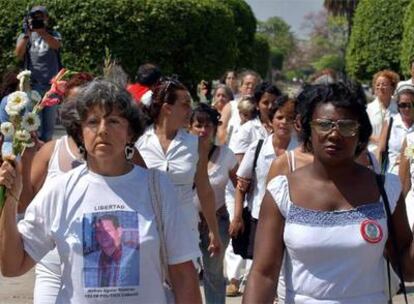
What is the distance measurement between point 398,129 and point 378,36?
15.1m

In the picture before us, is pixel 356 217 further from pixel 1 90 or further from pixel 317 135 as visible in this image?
pixel 1 90

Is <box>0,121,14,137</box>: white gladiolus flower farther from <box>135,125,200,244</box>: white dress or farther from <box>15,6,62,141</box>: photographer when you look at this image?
<box>15,6,62,141</box>: photographer

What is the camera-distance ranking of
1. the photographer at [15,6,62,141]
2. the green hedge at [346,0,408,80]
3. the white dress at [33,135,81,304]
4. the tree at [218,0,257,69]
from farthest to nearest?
the tree at [218,0,257,69] → the green hedge at [346,0,408,80] → the photographer at [15,6,62,141] → the white dress at [33,135,81,304]

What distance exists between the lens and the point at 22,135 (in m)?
4.50

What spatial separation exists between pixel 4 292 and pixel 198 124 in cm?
226

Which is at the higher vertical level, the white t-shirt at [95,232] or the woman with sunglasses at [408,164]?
the woman with sunglasses at [408,164]

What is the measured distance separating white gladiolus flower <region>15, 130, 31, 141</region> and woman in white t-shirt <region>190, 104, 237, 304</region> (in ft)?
10.8

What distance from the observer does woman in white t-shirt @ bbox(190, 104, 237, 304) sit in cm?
773

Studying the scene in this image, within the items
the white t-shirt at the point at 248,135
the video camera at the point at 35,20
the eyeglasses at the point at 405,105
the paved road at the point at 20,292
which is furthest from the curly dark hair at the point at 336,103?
the video camera at the point at 35,20

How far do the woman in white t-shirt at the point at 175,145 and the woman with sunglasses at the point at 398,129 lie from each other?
241 cm

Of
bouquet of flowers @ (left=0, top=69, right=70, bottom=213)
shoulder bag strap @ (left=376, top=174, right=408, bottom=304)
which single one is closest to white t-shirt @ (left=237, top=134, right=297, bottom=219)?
bouquet of flowers @ (left=0, top=69, right=70, bottom=213)

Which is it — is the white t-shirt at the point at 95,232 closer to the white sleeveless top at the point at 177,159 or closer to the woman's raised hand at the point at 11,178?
the woman's raised hand at the point at 11,178

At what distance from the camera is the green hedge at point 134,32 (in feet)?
57.8

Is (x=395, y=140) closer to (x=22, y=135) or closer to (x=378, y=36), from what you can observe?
(x=22, y=135)
